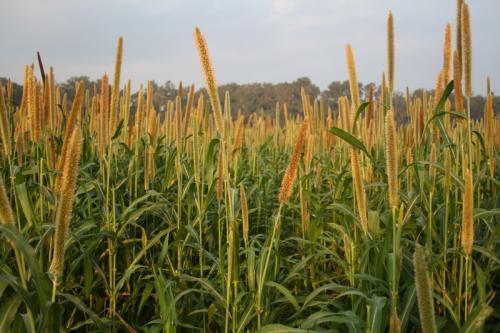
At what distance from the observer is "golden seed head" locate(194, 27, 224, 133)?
175cm

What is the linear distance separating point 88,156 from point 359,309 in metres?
2.99

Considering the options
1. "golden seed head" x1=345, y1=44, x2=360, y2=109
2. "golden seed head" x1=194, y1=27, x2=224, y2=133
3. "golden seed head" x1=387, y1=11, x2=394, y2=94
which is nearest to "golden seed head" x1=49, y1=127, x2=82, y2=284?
"golden seed head" x1=194, y1=27, x2=224, y2=133

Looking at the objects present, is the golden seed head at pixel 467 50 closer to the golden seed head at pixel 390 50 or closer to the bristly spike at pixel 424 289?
the golden seed head at pixel 390 50

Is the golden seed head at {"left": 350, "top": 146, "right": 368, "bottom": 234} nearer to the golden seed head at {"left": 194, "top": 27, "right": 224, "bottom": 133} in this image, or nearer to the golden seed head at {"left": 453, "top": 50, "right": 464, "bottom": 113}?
the golden seed head at {"left": 194, "top": 27, "right": 224, "bottom": 133}

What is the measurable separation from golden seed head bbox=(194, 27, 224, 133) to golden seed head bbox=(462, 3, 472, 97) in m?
1.11

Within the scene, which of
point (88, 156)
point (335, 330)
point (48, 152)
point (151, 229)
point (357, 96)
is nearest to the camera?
point (335, 330)

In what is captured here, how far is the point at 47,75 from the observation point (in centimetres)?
285

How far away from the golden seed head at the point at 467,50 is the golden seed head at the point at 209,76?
1110 mm

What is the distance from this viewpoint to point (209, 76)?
177cm

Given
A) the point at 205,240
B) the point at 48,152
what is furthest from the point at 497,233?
the point at 48,152

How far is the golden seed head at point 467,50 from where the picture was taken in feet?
6.44

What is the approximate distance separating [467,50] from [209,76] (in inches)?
46.1

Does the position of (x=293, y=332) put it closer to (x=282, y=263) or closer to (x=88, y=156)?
(x=282, y=263)

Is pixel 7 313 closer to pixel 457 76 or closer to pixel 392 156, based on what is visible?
pixel 392 156
